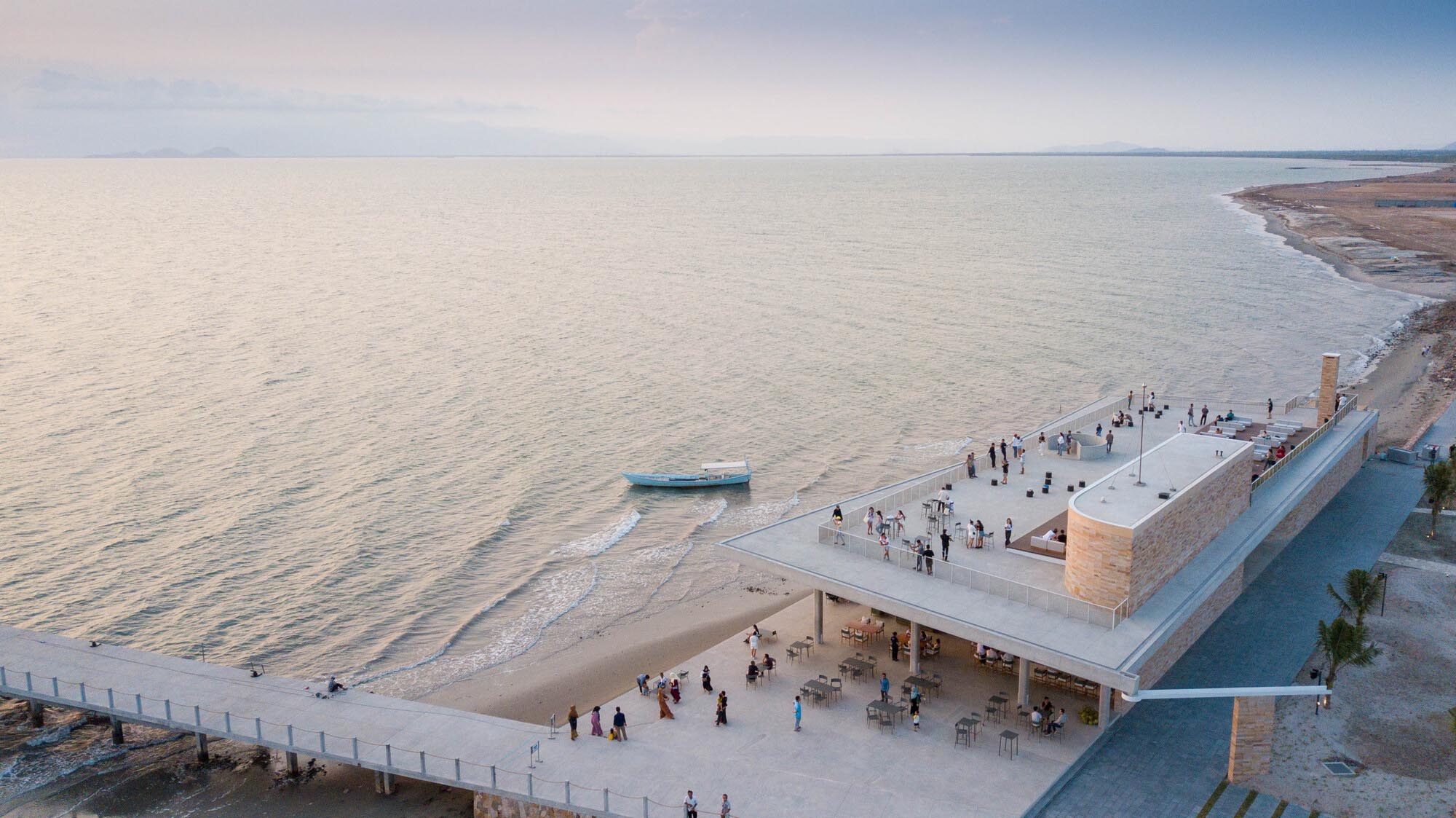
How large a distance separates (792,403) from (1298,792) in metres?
45.6

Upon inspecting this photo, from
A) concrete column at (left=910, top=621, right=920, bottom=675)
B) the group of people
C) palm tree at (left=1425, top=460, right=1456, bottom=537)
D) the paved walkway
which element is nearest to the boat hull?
concrete column at (left=910, top=621, right=920, bottom=675)

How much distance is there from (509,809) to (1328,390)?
3749 centimetres

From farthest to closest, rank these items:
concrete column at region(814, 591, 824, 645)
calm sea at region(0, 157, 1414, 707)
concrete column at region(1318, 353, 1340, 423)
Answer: concrete column at region(1318, 353, 1340, 423)
calm sea at region(0, 157, 1414, 707)
concrete column at region(814, 591, 824, 645)

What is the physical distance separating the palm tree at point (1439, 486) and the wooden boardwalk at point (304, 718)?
33.8 metres

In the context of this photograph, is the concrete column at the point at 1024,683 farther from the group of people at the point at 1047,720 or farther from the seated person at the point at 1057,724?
the seated person at the point at 1057,724

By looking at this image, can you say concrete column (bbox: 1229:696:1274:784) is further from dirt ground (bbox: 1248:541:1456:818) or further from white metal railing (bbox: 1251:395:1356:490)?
white metal railing (bbox: 1251:395:1356:490)

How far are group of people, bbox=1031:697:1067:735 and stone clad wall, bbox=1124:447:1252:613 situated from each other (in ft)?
10.7

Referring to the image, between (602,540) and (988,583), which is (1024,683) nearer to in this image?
(988,583)

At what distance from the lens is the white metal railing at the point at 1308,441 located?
36250 mm

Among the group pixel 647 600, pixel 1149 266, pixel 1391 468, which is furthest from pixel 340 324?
pixel 1149 266

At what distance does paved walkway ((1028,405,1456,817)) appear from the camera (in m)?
24.0

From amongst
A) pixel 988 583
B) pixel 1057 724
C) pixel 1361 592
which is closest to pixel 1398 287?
pixel 1361 592

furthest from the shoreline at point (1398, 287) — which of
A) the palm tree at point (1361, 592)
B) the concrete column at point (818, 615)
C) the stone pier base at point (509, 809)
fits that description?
the stone pier base at point (509, 809)

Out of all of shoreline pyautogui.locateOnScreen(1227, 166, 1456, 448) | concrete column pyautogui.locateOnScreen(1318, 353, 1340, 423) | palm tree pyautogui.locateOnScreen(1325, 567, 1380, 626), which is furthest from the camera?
shoreline pyautogui.locateOnScreen(1227, 166, 1456, 448)
